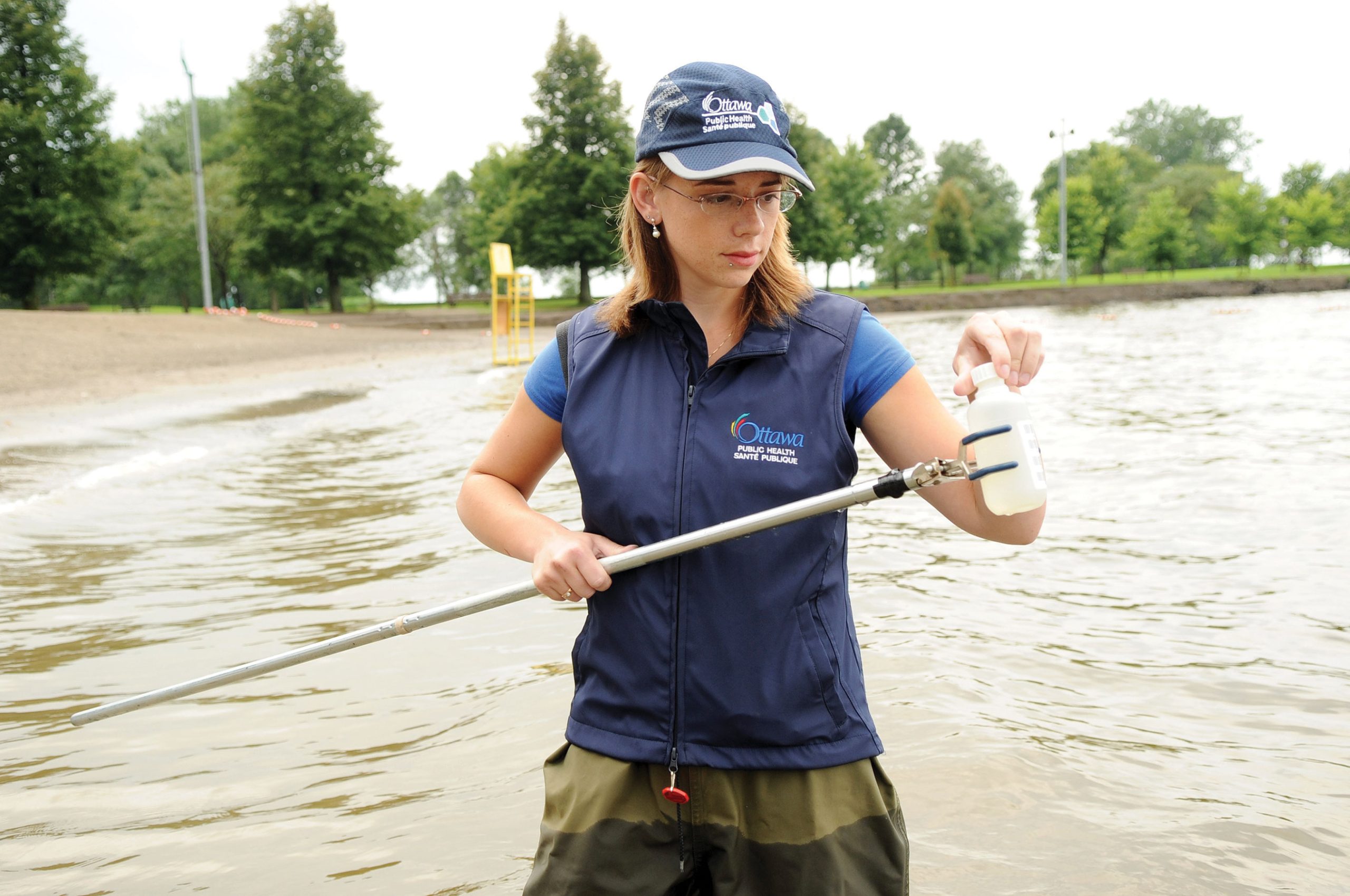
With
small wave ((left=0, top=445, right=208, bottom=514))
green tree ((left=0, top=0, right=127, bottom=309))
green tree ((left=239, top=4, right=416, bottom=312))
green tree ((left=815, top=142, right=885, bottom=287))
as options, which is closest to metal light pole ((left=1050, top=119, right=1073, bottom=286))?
green tree ((left=815, top=142, right=885, bottom=287))

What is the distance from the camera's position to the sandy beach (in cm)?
1769

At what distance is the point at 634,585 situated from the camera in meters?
1.96

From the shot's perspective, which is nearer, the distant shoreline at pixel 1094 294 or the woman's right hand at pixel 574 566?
the woman's right hand at pixel 574 566

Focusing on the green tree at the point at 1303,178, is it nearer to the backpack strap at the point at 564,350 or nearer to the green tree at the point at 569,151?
the green tree at the point at 569,151

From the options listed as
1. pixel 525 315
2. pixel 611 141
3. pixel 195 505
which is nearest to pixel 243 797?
pixel 195 505

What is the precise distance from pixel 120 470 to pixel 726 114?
32.7ft

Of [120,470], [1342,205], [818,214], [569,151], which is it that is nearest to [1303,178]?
[1342,205]

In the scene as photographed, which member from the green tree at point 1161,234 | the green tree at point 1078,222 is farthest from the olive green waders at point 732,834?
the green tree at point 1161,234

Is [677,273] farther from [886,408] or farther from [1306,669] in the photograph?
[1306,669]

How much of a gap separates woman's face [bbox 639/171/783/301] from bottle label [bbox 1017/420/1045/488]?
56 centimetres

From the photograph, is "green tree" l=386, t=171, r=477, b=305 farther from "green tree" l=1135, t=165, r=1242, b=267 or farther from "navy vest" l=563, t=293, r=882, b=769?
"navy vest" l=563, t=293, r=882, b=769

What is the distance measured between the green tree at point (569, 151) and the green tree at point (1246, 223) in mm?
38538

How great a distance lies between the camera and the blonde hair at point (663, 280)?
202cm

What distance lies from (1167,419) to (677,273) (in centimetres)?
1211
